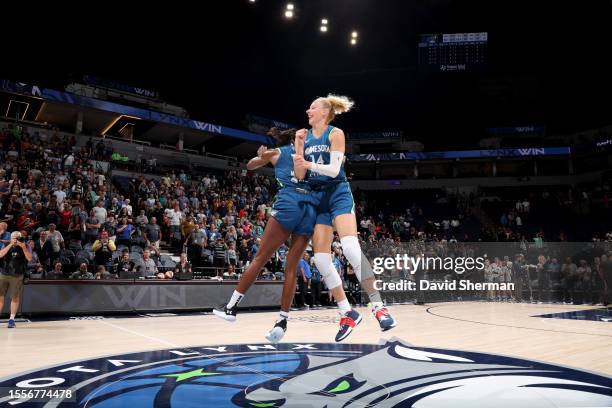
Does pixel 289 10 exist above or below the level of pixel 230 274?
above

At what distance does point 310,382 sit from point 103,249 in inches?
312

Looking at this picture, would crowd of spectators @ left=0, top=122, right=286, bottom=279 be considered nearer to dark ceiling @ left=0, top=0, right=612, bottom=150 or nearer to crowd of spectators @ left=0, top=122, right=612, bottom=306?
crowd of spectators @ left=0, top=122, right=612, bottom=306

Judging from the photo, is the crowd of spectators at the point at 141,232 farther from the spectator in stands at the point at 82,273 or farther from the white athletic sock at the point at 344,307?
the white athletic sock at the point at 344,307

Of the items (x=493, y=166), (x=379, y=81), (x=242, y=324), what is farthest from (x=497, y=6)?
(x=242, y=324)

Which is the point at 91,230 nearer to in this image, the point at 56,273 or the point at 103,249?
the point at 103,249

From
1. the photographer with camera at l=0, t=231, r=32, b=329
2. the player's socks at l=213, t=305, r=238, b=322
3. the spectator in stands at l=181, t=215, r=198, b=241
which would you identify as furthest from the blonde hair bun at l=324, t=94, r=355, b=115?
the spectator in stands at l=181, t=215, r=198, b=241

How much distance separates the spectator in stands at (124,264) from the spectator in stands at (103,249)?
0.68 feet

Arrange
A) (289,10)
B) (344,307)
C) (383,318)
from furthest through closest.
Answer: (289,10), (344,307), (383,318)

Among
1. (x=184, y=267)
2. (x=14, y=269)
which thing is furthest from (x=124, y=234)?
(x=14, y=269)

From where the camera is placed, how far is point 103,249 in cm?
1008

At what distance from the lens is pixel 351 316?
12.5ft

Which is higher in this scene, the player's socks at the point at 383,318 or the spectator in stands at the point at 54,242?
the spectator in stands at the point at 54,242

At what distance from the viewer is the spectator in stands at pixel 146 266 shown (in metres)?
10.2

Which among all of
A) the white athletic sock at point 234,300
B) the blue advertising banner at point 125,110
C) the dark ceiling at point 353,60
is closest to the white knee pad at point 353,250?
the white athletic sock at point 234,300
